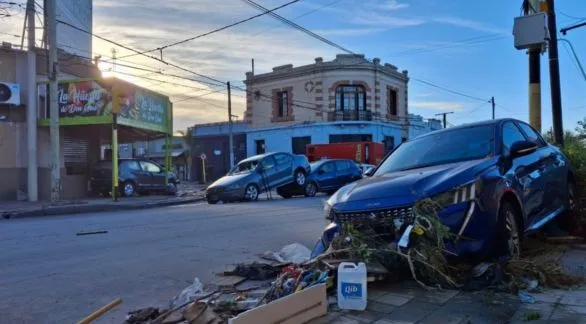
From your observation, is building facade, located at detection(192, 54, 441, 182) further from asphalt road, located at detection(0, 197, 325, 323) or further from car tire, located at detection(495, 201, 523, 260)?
car tire, located at detection(495, 201, 523, 260)

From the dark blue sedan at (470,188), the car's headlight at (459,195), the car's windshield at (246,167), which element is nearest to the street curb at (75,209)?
the car's windshield at (246,167)

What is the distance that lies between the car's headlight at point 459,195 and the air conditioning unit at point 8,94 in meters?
18.6

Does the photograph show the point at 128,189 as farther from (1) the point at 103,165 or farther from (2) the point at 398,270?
(2) the point at 398,270

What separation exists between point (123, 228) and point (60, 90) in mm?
12069

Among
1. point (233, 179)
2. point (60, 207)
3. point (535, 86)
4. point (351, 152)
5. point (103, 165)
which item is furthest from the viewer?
point (351, 152)

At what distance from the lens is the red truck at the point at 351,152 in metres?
33.3

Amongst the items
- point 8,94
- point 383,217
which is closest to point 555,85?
point 383,217

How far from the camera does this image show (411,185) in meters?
5.16

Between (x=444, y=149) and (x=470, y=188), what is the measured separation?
1410mm

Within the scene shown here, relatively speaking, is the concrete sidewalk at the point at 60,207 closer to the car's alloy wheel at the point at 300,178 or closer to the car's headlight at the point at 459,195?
the car's alloy wheel at the point at 300,178

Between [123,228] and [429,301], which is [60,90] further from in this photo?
[429,301]

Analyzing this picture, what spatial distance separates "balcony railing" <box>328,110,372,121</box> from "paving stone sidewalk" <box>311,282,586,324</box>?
38.6 meters

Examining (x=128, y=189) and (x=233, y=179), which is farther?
(x=128, y=189)

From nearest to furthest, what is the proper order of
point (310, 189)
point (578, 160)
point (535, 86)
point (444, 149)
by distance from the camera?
point (444, 149) → point (578, 160) → point (535, 86) → point (310, 189)
